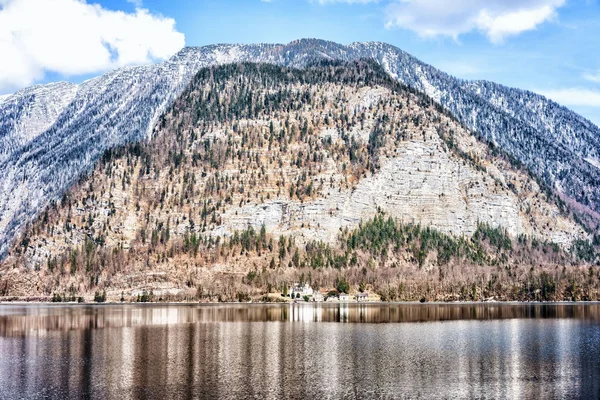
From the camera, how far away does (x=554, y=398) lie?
217ft

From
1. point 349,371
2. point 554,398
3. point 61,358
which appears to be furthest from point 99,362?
point 554,398

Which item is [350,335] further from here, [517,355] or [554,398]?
[554,398]

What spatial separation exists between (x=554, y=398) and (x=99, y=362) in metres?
50.5

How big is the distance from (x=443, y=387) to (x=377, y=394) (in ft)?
24.5

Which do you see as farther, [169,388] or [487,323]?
[487,323]

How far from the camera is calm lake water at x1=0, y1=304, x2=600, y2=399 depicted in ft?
230

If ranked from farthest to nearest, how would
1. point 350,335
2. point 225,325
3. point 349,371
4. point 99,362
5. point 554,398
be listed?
point 225,325, point 350,335, point 99,362, point 349,371, point 554,398

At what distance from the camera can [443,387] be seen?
2813 inches

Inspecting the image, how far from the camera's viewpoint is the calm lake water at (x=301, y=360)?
230ft

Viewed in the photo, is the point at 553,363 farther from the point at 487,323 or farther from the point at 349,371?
the point at 487,323

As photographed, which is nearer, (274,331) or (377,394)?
(377,394)

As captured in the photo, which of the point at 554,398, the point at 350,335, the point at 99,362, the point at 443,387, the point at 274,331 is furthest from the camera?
the point at 274,331

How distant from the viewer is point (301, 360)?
291 feet

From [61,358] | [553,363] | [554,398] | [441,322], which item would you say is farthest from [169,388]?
[441,322]
